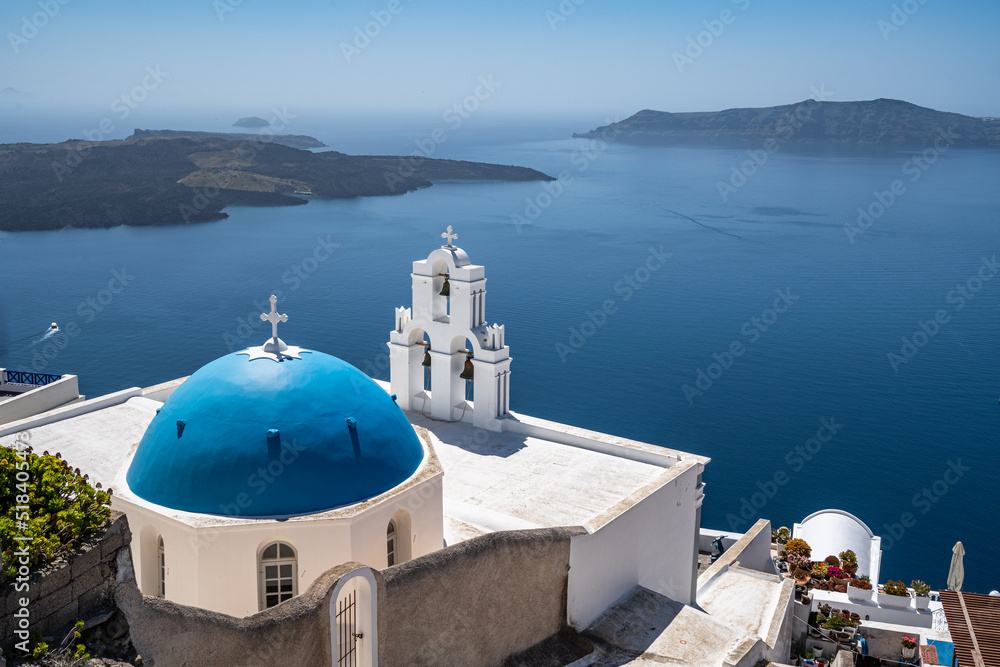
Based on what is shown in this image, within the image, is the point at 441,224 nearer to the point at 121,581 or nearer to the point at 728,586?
the point at 728,586

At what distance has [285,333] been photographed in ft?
153

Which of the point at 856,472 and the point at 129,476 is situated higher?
the point at 129,476

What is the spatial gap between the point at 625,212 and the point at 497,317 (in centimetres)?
3996

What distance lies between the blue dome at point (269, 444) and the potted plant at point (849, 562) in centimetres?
1302

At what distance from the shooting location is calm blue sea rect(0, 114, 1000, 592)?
33531 millimetres

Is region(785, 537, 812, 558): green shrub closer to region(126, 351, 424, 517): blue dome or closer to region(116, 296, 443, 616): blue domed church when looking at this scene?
region(116, 296, 443, 616): blue domed church

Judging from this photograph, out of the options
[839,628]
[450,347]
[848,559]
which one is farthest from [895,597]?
[450,347]

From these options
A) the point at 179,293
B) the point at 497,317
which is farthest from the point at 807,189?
the point at 179,293

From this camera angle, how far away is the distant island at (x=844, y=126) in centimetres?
16250

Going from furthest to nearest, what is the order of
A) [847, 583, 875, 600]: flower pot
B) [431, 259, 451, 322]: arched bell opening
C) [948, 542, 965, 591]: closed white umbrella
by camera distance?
[948, 542, 965, 591]: closed white umbrella < [847, 583, 875, 600]: flower pot < [431, 259, 451, 322]: arched bell opening

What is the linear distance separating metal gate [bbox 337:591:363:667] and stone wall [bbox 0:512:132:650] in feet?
9.90

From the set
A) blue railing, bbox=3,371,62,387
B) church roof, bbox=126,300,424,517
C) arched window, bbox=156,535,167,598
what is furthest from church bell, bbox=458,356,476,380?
blue railing, bbox=3,371,62,387

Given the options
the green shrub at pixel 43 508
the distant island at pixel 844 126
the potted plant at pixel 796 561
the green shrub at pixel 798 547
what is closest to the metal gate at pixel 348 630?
the green shrub at pixel 43 508

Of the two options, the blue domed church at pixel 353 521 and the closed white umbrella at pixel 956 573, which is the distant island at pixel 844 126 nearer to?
the closed white umbrella at pixel 956 573
